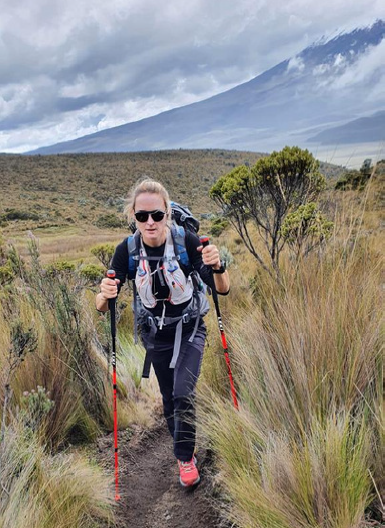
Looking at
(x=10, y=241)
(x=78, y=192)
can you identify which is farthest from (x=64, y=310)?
(x=78, y=192)

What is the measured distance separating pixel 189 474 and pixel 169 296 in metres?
1.19

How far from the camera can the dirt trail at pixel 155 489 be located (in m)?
2.50

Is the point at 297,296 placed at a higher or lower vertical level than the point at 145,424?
higher

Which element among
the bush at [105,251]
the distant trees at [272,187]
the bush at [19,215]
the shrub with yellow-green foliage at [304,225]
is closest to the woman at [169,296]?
the shrub with yellow-green foliage at [304,225]

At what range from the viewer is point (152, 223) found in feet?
9.29

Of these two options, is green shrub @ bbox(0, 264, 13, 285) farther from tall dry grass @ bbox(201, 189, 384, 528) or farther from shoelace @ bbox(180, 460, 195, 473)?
shoelace @ bbox(180, 460, 195, 473)

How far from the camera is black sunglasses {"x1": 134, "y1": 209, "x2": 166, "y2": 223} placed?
2.84m

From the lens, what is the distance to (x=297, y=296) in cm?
A: 295

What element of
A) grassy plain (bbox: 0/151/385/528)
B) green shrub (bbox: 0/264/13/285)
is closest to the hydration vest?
grassy plain (bbox: 0/151/385/528)

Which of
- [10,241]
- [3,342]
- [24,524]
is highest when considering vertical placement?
[10,241]

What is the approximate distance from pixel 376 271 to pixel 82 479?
2.54 m

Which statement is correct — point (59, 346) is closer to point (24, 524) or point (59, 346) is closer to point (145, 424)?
point (145, 424)

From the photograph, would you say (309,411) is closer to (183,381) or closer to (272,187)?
(183,381)

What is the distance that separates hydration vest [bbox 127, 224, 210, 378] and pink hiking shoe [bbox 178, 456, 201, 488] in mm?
667
